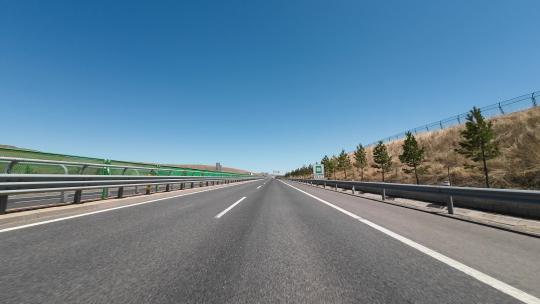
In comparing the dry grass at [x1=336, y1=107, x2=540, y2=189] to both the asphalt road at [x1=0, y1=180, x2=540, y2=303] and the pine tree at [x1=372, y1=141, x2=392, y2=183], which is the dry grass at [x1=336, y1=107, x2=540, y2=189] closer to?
the pine tree at [x1=372, y1=141, x2=392, y2=183]

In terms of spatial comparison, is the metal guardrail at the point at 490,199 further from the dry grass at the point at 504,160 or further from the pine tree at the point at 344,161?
the pine tree at the point at 344,161

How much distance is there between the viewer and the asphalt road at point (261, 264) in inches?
93.5

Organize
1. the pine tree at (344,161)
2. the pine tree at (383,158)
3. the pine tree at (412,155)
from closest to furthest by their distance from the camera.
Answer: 1. the pine tree at (412,155)
2. the pine tree at (383,158)
3. the pine tree at (344,161)

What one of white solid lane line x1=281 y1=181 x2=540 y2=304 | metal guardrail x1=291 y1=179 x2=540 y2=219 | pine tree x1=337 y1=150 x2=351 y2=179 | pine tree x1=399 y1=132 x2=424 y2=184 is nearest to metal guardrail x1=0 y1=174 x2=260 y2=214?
white solid lane line x1=281 y1=181 x2=540 y2=304

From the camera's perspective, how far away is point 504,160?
87.5ft

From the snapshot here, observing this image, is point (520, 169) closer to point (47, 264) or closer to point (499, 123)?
point (499, 123)

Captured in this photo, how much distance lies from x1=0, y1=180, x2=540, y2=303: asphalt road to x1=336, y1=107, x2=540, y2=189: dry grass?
70.2ft

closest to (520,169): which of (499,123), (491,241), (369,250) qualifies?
(499,123)

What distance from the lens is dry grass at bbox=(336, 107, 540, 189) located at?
22.2m

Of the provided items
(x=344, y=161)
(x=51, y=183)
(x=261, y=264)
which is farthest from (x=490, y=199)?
(x=344, y=161)

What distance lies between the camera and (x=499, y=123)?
3562cm

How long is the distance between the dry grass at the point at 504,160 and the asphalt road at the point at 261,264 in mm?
21403

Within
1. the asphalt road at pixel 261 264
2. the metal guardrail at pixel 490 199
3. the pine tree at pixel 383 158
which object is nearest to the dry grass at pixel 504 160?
the pine tree at pixel 383 158

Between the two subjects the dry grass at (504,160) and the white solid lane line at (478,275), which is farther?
the dry grass at (504,160)
